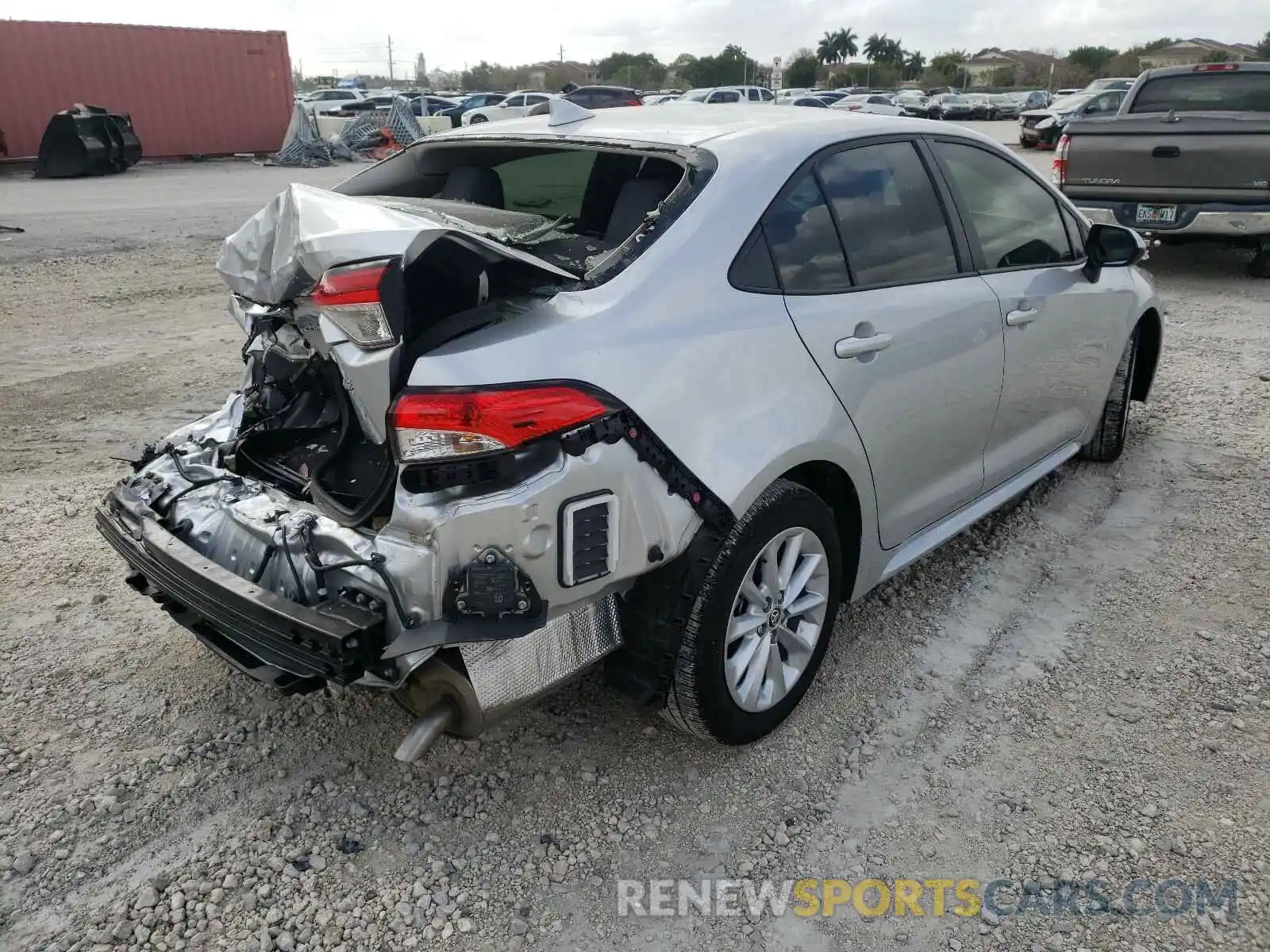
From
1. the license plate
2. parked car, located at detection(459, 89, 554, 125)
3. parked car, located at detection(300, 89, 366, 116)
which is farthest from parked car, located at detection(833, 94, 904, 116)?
the license plate

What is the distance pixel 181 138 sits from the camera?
24031mm

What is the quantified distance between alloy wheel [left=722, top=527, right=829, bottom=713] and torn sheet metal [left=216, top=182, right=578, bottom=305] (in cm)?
95

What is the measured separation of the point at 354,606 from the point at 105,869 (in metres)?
0.97

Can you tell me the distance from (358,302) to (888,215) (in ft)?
5.78

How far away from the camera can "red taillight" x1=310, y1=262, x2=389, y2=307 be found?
84.7 inches

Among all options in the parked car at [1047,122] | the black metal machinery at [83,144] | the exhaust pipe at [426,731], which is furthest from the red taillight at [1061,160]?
the black metal machinery at [83,144]

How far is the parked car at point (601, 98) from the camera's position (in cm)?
403

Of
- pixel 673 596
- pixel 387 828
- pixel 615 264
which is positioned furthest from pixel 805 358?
pixel 387 828

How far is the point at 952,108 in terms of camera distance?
40562mm

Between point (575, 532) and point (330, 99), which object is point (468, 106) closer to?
point (330, 99)

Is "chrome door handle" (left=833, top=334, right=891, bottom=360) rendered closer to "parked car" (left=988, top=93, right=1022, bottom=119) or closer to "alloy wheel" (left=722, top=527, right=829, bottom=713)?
"alloy wheel" (left=722, top=527, right=829, bottom=713)

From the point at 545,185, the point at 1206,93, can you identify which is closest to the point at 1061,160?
the point at 1206,93

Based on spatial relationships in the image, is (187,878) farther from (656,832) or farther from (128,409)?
(128,409)

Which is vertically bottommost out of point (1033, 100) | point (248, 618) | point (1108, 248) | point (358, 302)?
point (248, 618)
